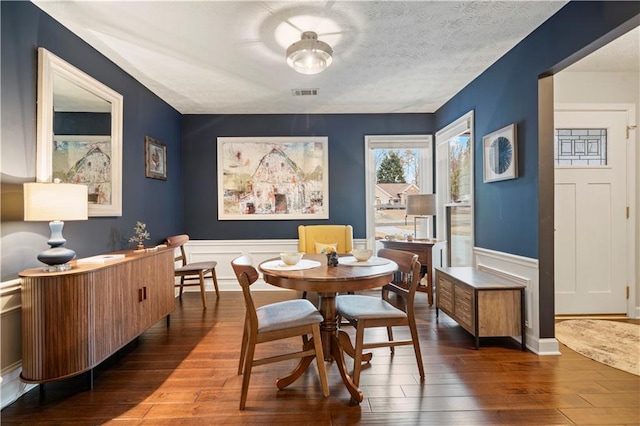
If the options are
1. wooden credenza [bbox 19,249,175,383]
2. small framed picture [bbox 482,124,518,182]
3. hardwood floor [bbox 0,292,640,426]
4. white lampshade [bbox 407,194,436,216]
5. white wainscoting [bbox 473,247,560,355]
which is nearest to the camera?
hardwood floor [bbox 0,292,640,426]

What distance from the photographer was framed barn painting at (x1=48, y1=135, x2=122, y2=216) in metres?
2.34

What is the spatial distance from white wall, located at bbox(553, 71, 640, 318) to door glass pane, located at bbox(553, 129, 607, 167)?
31 cm

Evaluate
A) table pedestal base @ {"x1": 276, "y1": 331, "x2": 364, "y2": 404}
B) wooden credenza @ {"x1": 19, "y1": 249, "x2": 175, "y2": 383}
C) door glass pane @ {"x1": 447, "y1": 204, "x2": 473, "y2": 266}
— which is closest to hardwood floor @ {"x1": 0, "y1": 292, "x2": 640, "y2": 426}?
table pedestal base @ {"x1": 276, "y1": 331, "x2": 364, "y2": 404}

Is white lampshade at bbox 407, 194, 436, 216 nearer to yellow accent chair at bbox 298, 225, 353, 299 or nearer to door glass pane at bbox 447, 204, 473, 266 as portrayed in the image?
door glass pane at bbox 447, 204, 473, 266

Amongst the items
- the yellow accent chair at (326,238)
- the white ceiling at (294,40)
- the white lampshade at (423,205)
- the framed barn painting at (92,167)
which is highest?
the white ceiling at (294,40)

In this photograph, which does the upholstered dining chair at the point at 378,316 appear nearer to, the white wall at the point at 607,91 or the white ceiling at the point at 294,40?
the white ceiling at the point at 294,40

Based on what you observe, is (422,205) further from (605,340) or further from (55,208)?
(55,208)

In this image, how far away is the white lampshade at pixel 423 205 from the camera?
12.9 feet

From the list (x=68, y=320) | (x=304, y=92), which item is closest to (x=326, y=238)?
(x=304, y=92)

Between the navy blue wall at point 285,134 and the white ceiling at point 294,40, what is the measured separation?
793 mm

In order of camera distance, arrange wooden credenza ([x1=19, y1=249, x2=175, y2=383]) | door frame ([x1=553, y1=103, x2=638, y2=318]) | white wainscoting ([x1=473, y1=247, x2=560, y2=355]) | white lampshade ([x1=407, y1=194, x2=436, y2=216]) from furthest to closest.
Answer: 1. white lampshade ([x1=407, y1=194, x2=436, y2=216])
2. door frame ([x1=553, y1=103, x2=638, y2=318])
3. white wainscoting ([x1=473, y1=247, x2=560, y2=355])
4. wooden credenza ([x1=19, y1=249, x2=175, y2=383])

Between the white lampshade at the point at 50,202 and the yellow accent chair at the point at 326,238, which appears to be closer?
the white lampshade at the point at 50,202

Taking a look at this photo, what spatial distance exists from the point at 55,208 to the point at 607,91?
521 cm

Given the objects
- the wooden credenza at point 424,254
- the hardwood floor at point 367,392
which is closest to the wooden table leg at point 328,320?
the hardwood floor at point 367,392
